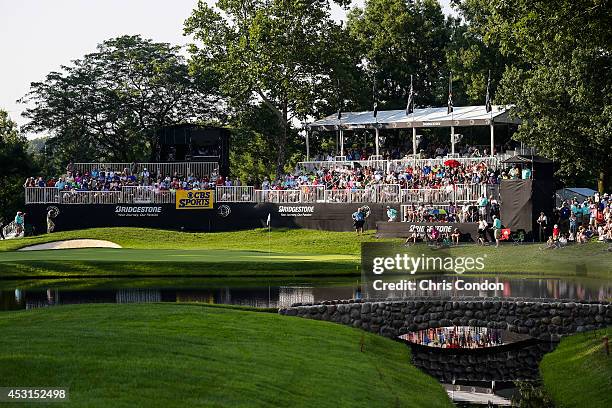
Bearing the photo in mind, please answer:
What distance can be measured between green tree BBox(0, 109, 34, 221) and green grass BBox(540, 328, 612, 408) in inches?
2142

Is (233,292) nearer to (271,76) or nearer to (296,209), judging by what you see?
(296,209)

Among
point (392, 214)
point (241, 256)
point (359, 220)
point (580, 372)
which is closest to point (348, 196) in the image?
point (359, 220)

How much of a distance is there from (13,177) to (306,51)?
87.6 feet

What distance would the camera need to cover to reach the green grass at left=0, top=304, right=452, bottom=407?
14.2m

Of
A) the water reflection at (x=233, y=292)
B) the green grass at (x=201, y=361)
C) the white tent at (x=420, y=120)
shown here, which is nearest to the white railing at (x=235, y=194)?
the white tent at (x=420, y=120)

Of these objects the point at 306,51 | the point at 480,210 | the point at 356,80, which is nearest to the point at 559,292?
the point at 480,210

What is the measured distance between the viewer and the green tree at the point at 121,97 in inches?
3000

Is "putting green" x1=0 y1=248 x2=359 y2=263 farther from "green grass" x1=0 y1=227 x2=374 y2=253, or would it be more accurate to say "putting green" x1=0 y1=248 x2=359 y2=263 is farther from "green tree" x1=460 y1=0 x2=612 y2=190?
"green tree" x1=460 y1=0 x2=612 y2=190

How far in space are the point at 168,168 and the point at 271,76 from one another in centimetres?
990

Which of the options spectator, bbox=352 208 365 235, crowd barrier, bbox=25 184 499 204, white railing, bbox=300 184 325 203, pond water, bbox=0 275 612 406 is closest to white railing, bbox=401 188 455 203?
crowd barrier, bbox=25 184 499 204

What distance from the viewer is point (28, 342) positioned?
55.0ft

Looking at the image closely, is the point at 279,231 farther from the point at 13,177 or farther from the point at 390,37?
the point at 13,177

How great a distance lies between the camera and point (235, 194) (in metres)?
59.8

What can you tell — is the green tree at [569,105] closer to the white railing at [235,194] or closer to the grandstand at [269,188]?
the grandstand at [269,188]
